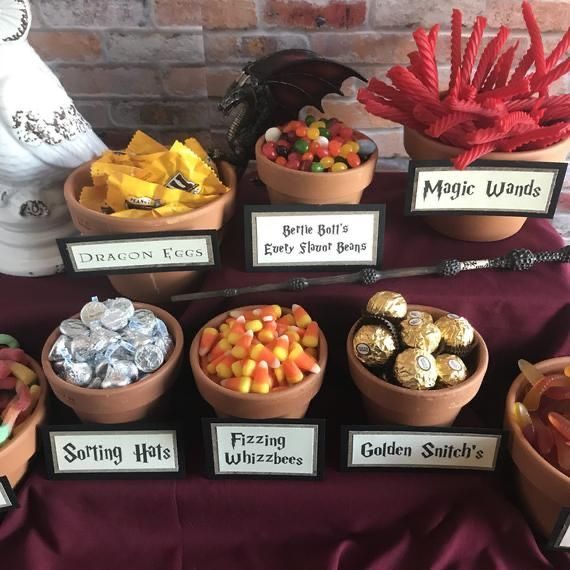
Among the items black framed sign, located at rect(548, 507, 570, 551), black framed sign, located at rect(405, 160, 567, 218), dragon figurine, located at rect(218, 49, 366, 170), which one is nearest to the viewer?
black framed sign, located at rect(548, 507, 570, 551)

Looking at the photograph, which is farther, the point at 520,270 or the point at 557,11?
the point at 557,11

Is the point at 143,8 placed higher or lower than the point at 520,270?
higher

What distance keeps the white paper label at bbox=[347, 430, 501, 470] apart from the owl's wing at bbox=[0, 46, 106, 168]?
542 mm

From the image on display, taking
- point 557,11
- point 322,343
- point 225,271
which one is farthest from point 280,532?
point 557,11

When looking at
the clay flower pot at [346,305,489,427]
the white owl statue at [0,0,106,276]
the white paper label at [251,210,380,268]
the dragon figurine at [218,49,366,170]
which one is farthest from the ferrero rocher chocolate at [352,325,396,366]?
the white owl statue at [0,0,106,276]

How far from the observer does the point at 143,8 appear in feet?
3.20

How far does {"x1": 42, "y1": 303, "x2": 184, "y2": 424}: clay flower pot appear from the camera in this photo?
0.67 m

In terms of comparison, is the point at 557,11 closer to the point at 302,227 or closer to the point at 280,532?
the point at 302,227

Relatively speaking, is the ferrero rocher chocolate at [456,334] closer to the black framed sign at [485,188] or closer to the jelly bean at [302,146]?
the black framed sign at [485,188]

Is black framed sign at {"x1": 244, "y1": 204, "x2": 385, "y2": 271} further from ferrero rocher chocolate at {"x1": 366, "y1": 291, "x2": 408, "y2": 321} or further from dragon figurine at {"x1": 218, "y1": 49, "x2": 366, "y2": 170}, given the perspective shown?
dragon figurine at {"x1": 218, "y1": 49, "x2": 366, "y2": 170}

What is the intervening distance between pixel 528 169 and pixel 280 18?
0.49 m

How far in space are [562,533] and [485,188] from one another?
42 centimetres

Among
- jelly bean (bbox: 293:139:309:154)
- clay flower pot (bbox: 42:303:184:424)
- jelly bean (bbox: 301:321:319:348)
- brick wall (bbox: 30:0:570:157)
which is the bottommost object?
clay flower pot (bbox: 42:303:184:424)

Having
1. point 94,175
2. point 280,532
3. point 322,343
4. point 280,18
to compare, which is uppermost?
point 280,18
